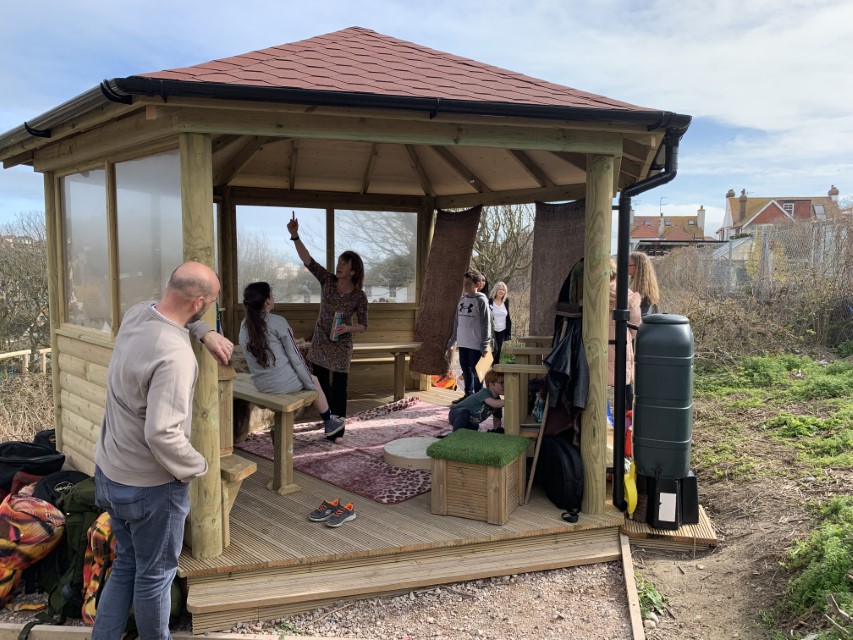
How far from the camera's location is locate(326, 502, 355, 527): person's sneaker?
13.1 ft

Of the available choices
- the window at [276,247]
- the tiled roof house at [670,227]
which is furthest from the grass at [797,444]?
the tiled roof house at [670,227]

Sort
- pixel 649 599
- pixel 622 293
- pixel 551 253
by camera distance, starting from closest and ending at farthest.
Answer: pixel 649 599 → pixel 622 293 → pixel 551 253

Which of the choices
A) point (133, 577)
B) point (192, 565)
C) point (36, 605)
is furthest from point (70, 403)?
point (133, 577)

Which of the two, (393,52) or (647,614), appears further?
(393,52)

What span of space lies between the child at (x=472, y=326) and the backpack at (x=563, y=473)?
2.87 metres

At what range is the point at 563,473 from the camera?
4273mm

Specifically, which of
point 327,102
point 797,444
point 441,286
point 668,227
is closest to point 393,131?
point 327,102

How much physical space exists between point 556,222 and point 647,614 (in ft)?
13.0

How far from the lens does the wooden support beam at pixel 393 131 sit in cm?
342

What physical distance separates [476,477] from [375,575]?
2.87 ft

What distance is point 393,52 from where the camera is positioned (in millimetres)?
4676

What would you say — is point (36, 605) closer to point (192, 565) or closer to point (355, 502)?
point (192, 565)

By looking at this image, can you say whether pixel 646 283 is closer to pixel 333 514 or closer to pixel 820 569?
pixel 820 569

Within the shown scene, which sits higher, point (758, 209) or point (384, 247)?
point (758, 209)
